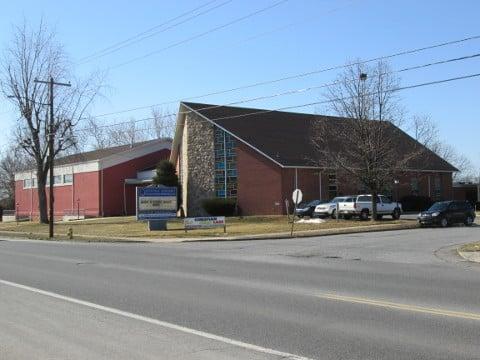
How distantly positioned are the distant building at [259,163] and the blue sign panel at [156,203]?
9278 mm

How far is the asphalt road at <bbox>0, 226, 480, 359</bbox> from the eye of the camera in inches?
283

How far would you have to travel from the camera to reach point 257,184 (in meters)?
47.3

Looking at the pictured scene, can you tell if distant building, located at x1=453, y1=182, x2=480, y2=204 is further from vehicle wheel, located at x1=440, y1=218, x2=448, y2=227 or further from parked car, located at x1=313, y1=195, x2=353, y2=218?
vehicle wheel, located at x1=440, y1=218, x2=448, y2=227

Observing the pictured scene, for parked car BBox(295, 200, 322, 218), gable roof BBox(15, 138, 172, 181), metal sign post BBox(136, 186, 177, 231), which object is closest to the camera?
metal sign post BBox(136, 186, 177, 231)

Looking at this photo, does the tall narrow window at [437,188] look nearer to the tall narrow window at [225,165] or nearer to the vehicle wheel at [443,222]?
the tall narrow window at [225,165]

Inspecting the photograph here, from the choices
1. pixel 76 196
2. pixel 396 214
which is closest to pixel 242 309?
pixel 396 214

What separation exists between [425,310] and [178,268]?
8443mm

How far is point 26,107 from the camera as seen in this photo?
5138cm

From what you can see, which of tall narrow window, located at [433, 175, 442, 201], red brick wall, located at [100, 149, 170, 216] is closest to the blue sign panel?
red brick wall, located at [100, 149, 170, 216]

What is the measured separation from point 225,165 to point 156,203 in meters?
11.8

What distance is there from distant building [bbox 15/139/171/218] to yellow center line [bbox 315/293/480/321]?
50.8m

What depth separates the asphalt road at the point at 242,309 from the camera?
718 cm

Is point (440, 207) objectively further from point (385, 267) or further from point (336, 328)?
point (336, 328)

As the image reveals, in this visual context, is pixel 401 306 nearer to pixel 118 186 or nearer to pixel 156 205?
pixel 156 205
